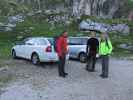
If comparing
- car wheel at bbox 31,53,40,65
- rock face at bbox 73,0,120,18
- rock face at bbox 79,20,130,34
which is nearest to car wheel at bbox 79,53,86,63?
car wheel at bbox 31,53,40,65

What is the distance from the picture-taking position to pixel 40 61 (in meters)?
21.9

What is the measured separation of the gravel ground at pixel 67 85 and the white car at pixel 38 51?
0.67 meters

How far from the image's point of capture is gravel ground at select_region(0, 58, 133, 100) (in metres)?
13.8

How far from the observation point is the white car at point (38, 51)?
2156cm

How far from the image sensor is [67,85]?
1594 cm

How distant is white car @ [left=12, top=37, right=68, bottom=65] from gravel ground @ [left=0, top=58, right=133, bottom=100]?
672 mm

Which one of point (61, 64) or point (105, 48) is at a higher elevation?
point (105, 48)

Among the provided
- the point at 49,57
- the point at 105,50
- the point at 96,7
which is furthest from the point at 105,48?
the point at 96,7

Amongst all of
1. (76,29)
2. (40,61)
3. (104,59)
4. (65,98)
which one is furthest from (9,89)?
(76,29)

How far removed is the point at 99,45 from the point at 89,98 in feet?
18.0

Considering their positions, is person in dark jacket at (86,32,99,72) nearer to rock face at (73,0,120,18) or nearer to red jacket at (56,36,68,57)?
red jacket at (56,36,68,57)

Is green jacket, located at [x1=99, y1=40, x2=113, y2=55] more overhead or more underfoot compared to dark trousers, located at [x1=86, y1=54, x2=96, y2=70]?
more overhead

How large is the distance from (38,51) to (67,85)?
251 inches

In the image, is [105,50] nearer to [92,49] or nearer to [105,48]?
[105,48]
